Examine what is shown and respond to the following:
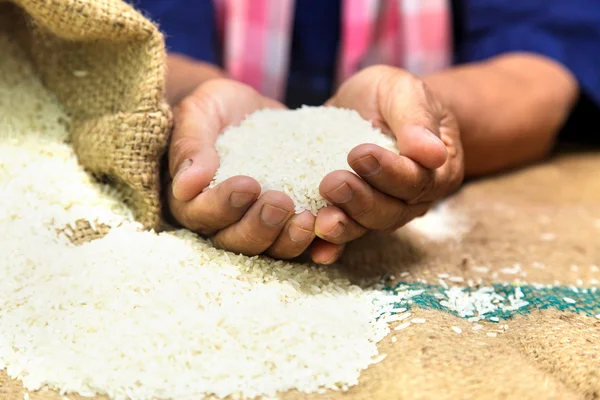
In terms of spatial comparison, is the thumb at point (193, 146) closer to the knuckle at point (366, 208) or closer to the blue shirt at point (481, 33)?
the knuckle at point (366, 208)

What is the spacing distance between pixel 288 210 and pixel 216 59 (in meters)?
0.83

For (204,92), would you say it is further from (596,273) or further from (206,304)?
(596,273)

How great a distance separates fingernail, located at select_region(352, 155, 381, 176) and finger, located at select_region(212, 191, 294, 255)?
0.08 m

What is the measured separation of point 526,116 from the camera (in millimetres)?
1323

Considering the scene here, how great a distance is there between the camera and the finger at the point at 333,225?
0.64 meters

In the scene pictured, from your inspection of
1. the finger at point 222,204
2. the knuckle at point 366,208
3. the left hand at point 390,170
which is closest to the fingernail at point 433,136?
the left hand at point 390,170

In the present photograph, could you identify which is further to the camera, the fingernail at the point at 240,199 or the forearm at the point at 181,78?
the forearm at the point at 181,78

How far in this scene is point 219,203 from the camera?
2.12ft

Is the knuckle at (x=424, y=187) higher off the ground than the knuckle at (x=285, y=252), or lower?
higher

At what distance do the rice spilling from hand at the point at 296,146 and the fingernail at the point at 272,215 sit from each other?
0.04m

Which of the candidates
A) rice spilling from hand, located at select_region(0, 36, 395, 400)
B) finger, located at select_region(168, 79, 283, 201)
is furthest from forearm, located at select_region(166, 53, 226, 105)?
rice spilling from hand, located at select_region(0, 36, 395, 400)

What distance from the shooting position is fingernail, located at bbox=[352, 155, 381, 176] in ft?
2.09

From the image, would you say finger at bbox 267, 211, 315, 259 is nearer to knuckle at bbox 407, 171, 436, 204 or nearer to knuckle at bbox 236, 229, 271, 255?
knuckle at bbox 236, 229, 271, 255

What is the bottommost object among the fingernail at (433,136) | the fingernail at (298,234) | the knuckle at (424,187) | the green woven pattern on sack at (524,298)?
the green woven pattern on sack at (524,298)
